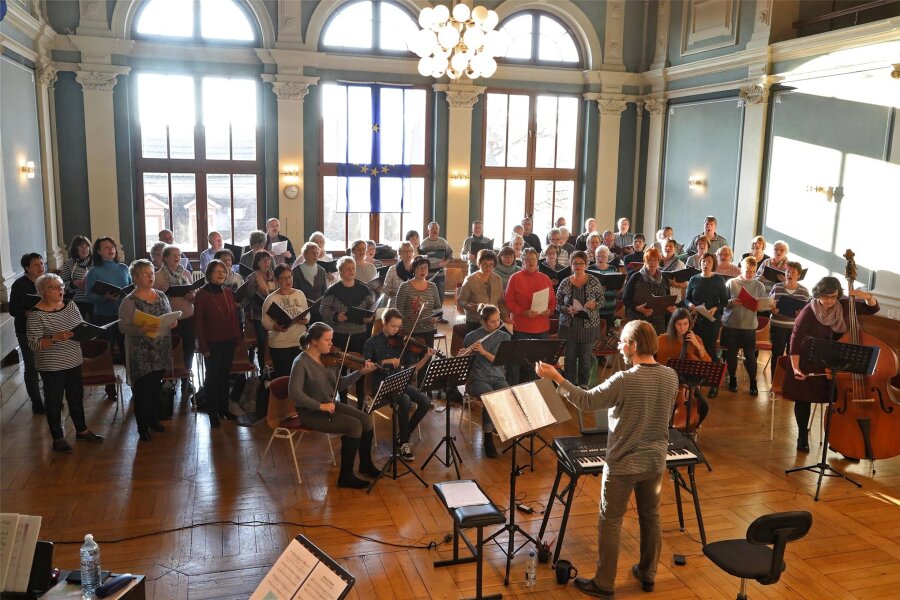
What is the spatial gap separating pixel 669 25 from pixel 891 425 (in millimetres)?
10556

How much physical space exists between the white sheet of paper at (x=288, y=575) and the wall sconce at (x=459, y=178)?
12.0m

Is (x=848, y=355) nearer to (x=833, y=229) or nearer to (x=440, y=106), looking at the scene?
(x=833, y=229)

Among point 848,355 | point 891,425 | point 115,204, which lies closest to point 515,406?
point 848,355

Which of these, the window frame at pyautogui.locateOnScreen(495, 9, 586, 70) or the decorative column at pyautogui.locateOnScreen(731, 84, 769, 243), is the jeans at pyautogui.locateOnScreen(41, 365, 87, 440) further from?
the window frame at pyautogui.locateOnScreen(495, 9, 586, 70)

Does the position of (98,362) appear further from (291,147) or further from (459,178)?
(459,178)

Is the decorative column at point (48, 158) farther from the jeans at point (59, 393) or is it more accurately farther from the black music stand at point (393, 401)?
the black music stand at point (393, 401)

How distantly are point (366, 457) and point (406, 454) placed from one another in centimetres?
45

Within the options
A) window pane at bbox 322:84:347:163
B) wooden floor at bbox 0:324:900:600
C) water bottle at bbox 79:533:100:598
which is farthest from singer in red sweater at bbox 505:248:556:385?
window pane at bbox 322:84:347:163

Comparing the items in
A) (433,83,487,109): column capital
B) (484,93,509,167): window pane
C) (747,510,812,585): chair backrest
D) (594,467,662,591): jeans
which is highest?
(433,83,487,109): column capital

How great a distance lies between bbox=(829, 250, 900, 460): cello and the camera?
238 inches

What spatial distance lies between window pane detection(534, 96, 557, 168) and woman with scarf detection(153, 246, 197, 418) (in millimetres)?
8839

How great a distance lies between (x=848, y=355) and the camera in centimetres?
578

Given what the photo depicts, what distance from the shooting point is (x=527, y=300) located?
7648 mm

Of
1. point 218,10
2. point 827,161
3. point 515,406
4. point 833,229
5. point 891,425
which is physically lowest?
point 891,425
